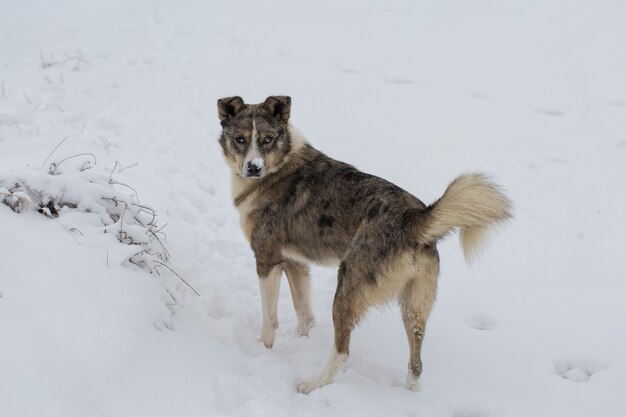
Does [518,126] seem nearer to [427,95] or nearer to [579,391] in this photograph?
[427,95]

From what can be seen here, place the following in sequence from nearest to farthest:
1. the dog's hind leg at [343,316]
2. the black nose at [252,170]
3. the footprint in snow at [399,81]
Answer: the dog's hind leg at [343,316] → the black nose at [252,170] → the footprint in snow at [399,81]

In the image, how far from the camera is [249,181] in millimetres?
4820

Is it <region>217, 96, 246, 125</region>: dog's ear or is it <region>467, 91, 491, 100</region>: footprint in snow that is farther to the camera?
<region>467, 91, 491, 100</region>: footprint in snow

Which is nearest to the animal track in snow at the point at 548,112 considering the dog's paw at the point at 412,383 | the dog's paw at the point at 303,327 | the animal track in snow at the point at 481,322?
the animal track in snow at the point at 481,322

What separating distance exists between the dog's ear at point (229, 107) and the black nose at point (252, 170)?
55 centimetres

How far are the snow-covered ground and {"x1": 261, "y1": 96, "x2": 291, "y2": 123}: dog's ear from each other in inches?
51.8

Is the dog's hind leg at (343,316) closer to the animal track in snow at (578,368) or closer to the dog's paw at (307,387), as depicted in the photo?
the dog's paw at (307,387)

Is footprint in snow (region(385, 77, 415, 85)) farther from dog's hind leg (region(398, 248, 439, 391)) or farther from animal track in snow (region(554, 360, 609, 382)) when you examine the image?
dog's hind leg (region(398, 248, 439, 391))

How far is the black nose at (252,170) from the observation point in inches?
178

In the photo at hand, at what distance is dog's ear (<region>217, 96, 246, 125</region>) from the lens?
15.8 feet

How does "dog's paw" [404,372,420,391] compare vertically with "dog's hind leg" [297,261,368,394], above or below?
below

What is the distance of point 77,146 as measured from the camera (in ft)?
21.8

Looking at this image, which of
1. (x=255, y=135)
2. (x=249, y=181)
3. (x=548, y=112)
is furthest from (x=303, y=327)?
(x=548, y=112)

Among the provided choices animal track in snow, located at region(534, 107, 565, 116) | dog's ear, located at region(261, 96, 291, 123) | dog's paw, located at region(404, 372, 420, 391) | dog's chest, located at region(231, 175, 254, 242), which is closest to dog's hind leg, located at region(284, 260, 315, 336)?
dog's chest, located at region(231, 175, 254, 242)
